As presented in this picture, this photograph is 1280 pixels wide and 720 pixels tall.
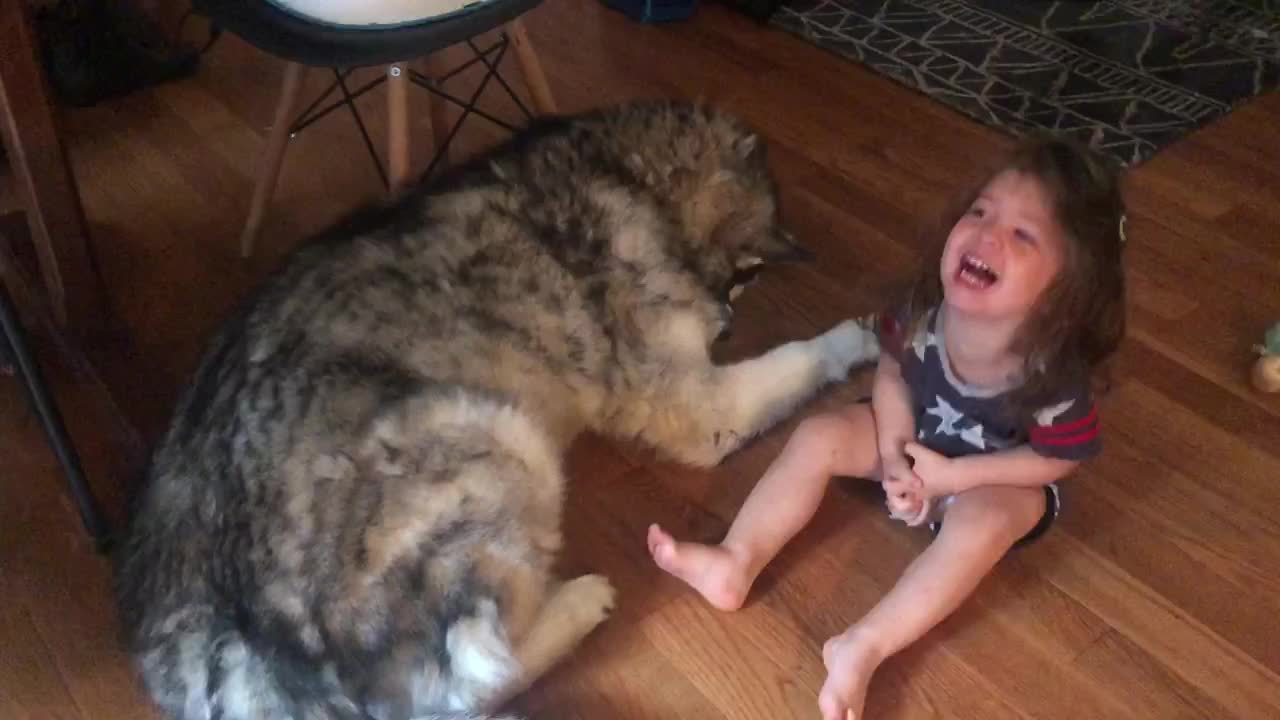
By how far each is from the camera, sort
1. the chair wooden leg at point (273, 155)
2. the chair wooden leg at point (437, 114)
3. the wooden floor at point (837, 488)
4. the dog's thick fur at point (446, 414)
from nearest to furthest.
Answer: the dog's thick fur at point (446, 414) < the wooden floor at point (837, 488) < the chair wooden leg at point (273, 155) < the chair wooden leg at point (437, 114)

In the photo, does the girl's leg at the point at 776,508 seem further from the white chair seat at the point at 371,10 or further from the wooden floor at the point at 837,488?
the white chair seat at the point at 371,10

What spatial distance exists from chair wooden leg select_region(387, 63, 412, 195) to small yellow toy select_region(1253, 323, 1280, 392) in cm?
153

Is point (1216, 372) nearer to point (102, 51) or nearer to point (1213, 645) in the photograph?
point (1213, 645)

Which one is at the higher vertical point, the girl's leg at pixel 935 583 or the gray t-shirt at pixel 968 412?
the gray t-shirt at pixel 968 412

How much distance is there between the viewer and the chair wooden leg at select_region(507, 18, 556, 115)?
88.3 inches

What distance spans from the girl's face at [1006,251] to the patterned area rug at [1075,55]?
1.30 metres

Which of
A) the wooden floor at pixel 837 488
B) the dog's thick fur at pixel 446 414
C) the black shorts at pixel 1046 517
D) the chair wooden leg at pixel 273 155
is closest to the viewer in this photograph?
the dog's thick fur at pixel 446 414

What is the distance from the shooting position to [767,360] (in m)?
1.92

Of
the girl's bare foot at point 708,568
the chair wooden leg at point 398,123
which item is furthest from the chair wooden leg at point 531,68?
the girl's bare foot at point 708,568

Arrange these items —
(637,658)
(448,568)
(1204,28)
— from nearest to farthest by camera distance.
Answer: (448,568) < (637,658) < (1204,28)

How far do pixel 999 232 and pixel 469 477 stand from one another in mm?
756

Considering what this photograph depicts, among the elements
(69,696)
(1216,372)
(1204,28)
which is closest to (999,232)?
(1216,372)

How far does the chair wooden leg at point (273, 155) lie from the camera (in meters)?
2.17

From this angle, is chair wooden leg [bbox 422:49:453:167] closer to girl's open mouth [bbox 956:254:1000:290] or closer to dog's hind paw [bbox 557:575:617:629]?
dog's hind paw [bbox 557:575:617:629]
